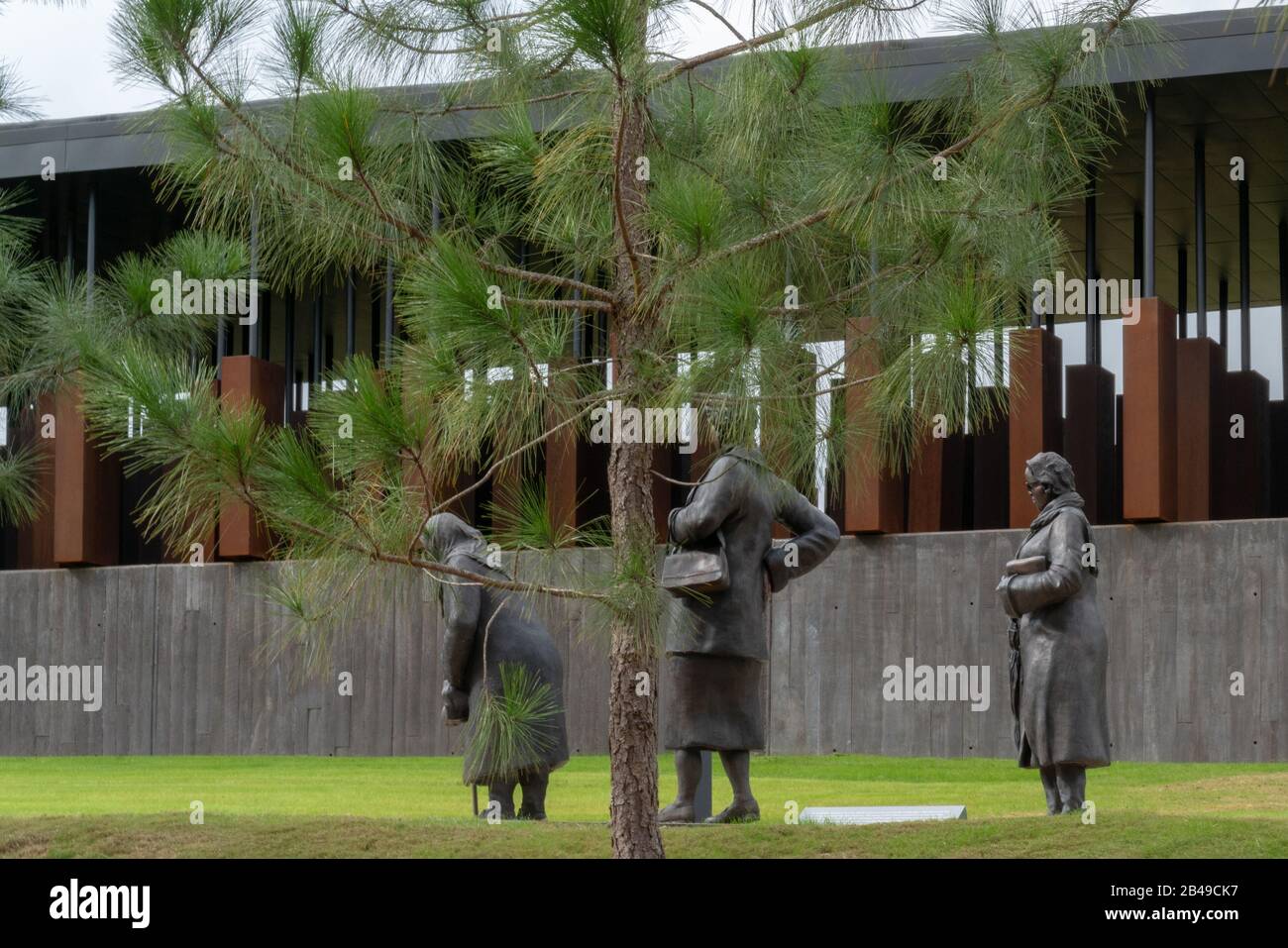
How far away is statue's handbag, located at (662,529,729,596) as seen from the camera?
27.0 ft

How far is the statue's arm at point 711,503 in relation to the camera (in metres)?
8.27

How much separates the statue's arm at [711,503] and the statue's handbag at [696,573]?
0.09m

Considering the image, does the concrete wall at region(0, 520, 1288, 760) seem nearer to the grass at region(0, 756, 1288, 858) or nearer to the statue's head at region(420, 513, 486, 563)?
the grass at region(0, 756, 1288, 858)

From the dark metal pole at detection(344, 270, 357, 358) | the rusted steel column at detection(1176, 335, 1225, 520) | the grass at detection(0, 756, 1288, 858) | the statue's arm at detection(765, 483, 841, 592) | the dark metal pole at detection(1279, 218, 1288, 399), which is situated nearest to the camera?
→ the grass at detection(0, 756, 1288, 858)

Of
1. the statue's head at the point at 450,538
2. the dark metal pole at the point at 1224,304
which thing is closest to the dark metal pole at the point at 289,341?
the dark metal pole at the point at 1224,304

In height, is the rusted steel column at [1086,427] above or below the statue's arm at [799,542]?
above

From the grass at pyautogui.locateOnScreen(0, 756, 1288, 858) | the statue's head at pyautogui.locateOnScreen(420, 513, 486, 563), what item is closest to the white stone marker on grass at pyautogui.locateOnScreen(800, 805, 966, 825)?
the grass at pyautogui.locateOnScreen(0, 756, 1288, 858)

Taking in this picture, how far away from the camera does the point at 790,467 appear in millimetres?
7949

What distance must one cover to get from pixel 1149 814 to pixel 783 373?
108 inches

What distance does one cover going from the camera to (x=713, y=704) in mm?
8422

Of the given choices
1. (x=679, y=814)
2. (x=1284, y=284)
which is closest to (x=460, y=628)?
(x=679, y=814)

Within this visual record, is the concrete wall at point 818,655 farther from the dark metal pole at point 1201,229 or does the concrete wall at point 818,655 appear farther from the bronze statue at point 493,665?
the bronze statue at point 493,665

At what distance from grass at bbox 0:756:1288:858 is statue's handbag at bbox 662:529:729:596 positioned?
1090mm

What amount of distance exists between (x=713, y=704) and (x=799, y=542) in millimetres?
892
